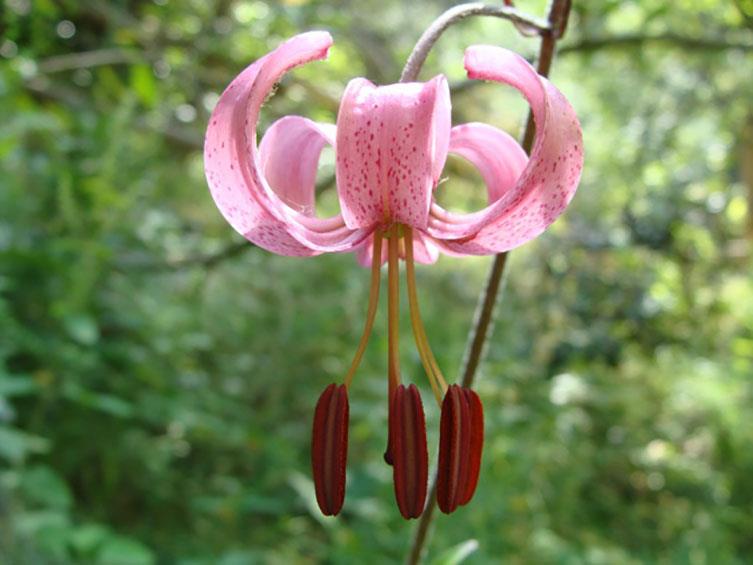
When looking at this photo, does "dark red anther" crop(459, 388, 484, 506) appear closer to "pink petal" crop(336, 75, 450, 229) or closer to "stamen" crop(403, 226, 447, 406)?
"stamen" crop(403, 226, 447, 406)

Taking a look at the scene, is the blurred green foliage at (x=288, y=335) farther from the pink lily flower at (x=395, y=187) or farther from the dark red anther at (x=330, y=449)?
the dark red anther at (x=330, y=449)

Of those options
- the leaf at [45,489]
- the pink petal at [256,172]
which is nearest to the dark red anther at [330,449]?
the pink petal at [256,172]

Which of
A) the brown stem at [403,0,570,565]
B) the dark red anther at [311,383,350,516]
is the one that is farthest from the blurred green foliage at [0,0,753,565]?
the dark red anther at [311,383,350,516]

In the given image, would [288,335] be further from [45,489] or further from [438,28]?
[438,28]

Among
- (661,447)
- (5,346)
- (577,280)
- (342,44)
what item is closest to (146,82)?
(5,346)

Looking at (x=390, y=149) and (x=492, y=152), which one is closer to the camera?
(x=390, y=149)

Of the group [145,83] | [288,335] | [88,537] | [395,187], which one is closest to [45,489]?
[88,537]
